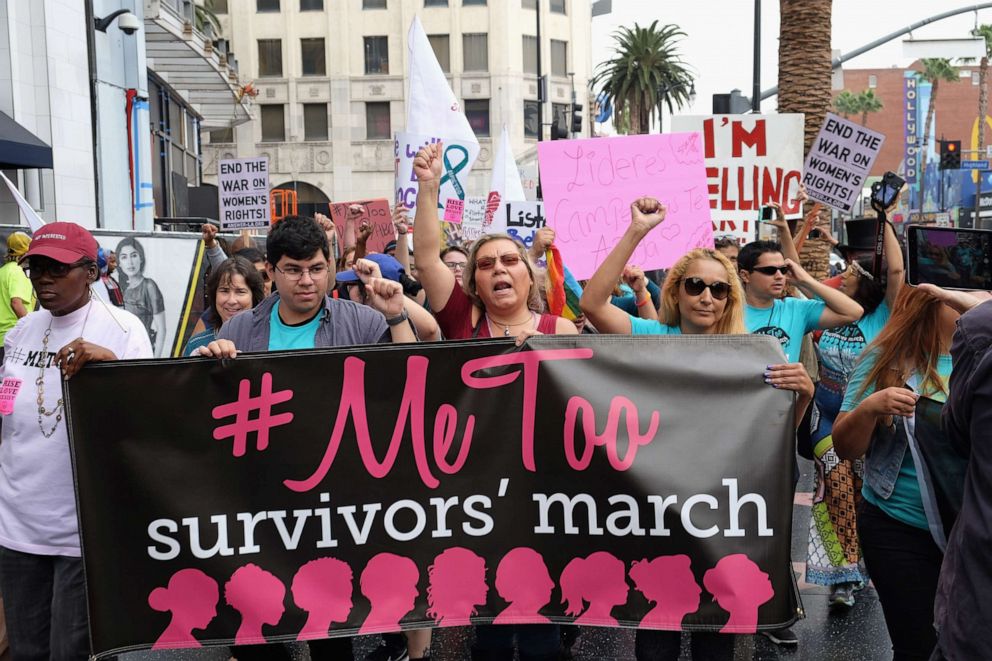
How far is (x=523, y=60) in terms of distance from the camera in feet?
164

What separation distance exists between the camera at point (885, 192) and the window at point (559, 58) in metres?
47.2

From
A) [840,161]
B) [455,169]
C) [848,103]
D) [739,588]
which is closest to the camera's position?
[739,588]

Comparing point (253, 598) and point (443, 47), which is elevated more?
point (443, 47)

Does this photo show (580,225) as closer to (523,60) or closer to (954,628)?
(954,628)

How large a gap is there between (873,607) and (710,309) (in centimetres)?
242

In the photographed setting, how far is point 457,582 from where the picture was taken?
355cm

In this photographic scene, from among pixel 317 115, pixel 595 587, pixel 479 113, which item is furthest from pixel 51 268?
pixel 317 115

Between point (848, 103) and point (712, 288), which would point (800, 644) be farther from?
point (848, 103)

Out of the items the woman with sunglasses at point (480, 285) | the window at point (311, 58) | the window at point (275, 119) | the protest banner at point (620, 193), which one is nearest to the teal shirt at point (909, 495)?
the woman with sunglasses at point (480, 285)

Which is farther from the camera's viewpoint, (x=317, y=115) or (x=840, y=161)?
(x=317, y=115)

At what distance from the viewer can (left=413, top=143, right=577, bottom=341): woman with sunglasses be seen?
13.1ft

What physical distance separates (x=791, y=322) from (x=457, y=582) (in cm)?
222

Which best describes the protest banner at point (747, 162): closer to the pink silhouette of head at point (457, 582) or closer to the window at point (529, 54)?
the pink silhouette of head at point (457, 582)

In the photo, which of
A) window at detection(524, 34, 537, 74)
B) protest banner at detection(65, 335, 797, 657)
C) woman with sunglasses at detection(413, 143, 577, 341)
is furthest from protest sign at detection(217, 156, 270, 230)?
window at detection(524, 34, 537, 74)
